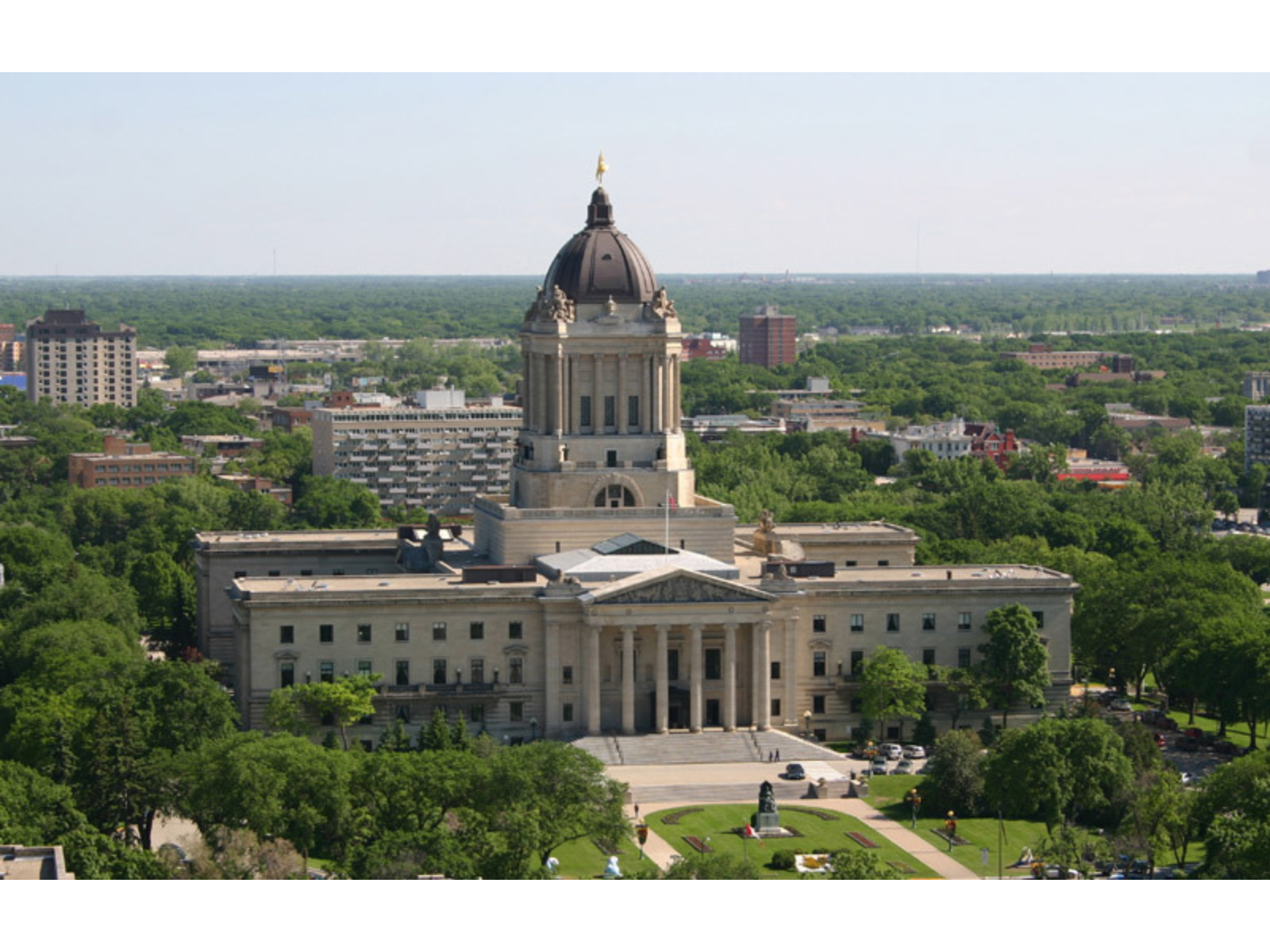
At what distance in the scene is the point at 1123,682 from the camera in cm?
13825

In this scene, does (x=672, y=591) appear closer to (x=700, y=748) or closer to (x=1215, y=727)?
(x=700, y=748)

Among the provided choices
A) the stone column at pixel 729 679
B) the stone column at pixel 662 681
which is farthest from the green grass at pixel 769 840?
the stone column at pixel 729 679

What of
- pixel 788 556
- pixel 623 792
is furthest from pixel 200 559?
pixel 623 792

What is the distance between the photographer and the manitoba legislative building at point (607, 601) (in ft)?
404

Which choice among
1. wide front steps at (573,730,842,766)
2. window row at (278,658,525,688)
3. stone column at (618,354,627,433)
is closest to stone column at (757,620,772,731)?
wide front steps at (573,730,842,766)

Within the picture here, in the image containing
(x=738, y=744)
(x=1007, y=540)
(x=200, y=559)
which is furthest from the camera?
(x=1007, y=540)

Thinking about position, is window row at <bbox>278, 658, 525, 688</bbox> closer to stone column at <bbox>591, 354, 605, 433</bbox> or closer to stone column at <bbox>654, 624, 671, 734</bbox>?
stone column at <bbox>654, 624, 671, 734</bbox>

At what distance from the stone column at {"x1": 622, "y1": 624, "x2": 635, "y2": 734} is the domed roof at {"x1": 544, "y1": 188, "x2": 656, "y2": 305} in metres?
20.3

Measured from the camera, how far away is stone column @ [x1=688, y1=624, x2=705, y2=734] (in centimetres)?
12338

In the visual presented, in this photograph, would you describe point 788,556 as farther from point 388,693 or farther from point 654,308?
point 388,693

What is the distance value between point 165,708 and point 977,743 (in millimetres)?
35321

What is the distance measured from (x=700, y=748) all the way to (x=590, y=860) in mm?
22293

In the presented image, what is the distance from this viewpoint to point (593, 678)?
4852 inches

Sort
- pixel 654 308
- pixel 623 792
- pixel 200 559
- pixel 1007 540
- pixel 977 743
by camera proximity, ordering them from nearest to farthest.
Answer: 1. pixel 623 792
2. pixel 977 743
3. pixel 654 308
4. pixel 200 559
5. pixel 1007 540
